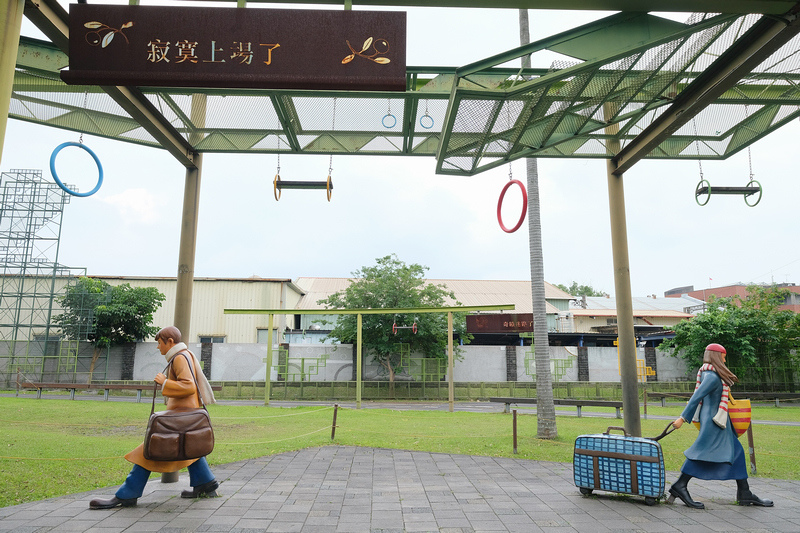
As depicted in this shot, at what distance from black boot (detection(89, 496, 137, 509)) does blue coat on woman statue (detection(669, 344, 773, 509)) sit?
5.90 meters

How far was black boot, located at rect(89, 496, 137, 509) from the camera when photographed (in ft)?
17.9

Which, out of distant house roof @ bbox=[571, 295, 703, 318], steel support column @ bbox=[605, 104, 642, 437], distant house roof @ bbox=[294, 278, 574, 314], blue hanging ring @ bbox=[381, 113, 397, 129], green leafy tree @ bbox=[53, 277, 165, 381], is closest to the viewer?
blue hanging ring @ bbox=[381, 113, 397, 129]

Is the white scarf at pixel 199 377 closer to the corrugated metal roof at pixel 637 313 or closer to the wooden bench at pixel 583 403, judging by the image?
the wooden bench at pixel 583 403

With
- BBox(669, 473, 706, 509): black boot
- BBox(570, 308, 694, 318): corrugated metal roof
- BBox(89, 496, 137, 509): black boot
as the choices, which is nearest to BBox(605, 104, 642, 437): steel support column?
BBox(669, 473, 706, 509): black boot

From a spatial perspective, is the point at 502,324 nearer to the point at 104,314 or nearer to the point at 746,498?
the point at 104,314

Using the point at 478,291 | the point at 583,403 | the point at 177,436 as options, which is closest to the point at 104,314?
the point at 583,403

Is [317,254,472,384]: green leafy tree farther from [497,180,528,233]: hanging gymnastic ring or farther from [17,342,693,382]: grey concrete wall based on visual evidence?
[497,180,528,233]: hanging gymnastic ring

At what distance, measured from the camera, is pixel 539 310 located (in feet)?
39.3

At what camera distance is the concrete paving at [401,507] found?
501 centimetres

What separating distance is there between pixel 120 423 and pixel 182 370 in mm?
9536

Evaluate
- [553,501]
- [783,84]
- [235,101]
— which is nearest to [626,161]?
[783,84]

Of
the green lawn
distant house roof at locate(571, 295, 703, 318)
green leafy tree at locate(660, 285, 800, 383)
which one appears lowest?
the green lawn

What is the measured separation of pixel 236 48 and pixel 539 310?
9105mm

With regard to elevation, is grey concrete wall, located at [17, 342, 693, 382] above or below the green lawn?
above
